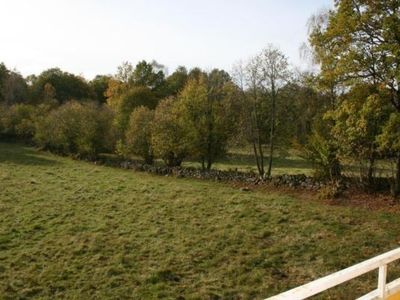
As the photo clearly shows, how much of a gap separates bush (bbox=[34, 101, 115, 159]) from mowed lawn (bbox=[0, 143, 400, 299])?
41.2ft

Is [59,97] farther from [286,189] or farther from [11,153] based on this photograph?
[286,189]

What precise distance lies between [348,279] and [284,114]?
808 inches

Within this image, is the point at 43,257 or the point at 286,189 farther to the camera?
the point at 286,189

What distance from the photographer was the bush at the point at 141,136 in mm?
25969

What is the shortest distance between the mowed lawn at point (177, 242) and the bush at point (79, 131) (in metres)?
12.6

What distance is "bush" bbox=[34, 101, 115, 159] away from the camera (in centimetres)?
3083

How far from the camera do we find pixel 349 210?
1404 centimetres

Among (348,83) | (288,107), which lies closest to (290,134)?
(288,107)

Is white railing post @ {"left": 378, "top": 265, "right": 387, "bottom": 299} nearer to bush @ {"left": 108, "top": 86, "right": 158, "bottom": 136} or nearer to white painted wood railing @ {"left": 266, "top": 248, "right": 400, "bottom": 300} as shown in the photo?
white painted wood railing @ {"left": 266, "top": 248, "right": 400, "bottom": 300}

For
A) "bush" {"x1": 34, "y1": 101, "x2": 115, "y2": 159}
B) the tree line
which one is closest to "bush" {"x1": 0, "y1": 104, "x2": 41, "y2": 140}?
the tree line

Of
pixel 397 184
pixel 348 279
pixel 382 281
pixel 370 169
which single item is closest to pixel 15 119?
pixel 370 169

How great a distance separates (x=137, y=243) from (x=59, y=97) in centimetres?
5510

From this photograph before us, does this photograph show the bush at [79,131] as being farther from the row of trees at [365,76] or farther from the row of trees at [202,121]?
the row of trees at [365,76]

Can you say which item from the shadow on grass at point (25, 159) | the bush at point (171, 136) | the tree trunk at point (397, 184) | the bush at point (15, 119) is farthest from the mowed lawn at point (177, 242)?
the bush at point (15, 119)
